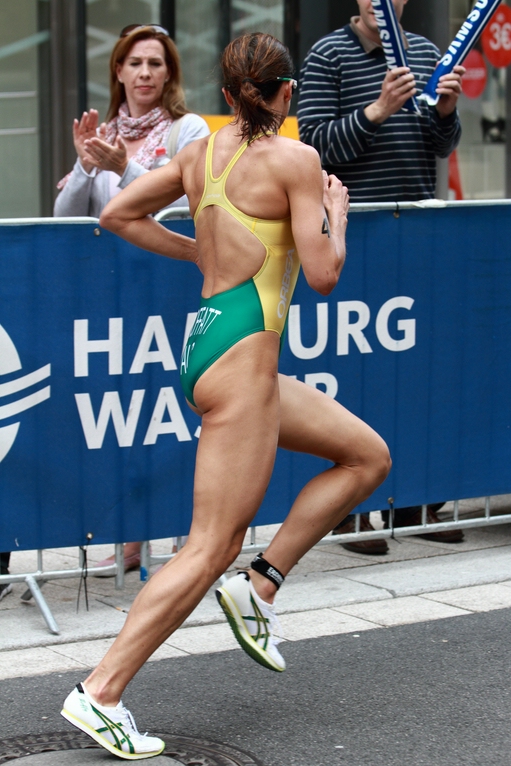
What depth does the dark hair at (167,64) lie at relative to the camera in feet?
19.2

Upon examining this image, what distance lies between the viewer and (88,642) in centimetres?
477

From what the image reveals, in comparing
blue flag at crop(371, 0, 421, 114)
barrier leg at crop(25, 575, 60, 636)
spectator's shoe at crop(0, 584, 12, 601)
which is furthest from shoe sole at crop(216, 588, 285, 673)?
blue flag at crop(371, 0, 421, 114)

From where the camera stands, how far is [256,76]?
362cm

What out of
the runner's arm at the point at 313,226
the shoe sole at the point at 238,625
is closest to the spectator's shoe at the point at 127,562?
the shoe sole at the point at 238,625

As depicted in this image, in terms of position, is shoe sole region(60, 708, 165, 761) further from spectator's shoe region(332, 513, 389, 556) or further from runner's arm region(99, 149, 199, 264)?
spectator's shoe region(332, 513, 389, 556)

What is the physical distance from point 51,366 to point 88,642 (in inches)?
44.1

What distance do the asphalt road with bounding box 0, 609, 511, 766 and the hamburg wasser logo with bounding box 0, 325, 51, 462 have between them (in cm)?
108

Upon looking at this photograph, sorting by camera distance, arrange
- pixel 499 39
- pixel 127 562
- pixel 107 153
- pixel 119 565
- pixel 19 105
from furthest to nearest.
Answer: pixel 499 39 < pixel 19 105 < pixel 127 562 < pixel 119 565 < pixel 107 153

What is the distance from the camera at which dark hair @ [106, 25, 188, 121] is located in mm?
5840

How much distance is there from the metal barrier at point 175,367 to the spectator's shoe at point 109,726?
158cm

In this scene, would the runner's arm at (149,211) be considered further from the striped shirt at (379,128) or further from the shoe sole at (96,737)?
the striped shirt at (379,128)

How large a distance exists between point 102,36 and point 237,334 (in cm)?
729

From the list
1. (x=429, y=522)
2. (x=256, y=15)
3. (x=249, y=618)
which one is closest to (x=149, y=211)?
(x=249, y=618)

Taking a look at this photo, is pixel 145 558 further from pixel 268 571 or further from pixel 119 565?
pixel 268 571
